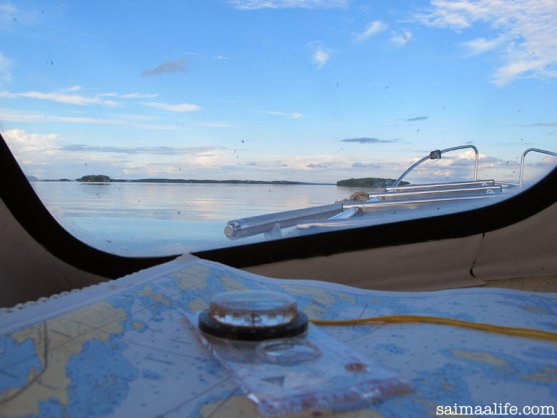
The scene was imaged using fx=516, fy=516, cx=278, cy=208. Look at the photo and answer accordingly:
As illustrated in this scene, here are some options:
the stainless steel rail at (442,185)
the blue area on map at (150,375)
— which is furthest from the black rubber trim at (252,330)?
the stainless steel rail at (442,185)

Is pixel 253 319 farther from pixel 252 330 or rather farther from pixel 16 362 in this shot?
pixel 16 362

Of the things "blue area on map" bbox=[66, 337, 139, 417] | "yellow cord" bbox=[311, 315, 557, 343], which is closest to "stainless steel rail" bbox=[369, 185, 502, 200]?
"yellow cord" bbox=[311, 315, 557, 343]

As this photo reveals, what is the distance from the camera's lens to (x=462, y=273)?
1.72 meters

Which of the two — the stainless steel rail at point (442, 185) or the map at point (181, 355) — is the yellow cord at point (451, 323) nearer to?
the map at point (181, 355)

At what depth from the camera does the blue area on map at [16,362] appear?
0.69 meters

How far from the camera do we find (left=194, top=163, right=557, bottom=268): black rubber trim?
5.41 ft

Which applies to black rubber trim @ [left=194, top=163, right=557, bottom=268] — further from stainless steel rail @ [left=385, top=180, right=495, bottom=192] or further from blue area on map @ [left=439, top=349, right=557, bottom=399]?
stainless steel rail @ [left=385, top=180, right=495, bottom=192]

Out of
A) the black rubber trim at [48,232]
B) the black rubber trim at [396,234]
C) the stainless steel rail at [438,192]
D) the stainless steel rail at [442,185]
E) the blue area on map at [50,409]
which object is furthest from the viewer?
the stainless steel rail at [442,185]

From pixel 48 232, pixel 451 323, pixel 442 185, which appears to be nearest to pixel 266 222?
pixel 48 232

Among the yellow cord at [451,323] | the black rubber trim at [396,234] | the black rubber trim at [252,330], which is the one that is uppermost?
the black rubber trim at [396,234]

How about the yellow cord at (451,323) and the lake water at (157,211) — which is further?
the lake water at (157,211)

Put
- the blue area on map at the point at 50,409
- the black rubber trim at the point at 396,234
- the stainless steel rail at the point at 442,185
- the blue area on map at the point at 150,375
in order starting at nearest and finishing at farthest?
the blue area on map at the point at 50,409
the blue area on map at the point at 150,375
the black rubber trim at the point at 396,234
the stainless steel rail at the point at 442,185

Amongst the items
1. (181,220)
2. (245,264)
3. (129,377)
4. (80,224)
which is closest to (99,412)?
(129,377)

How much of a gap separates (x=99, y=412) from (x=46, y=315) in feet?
0.96
